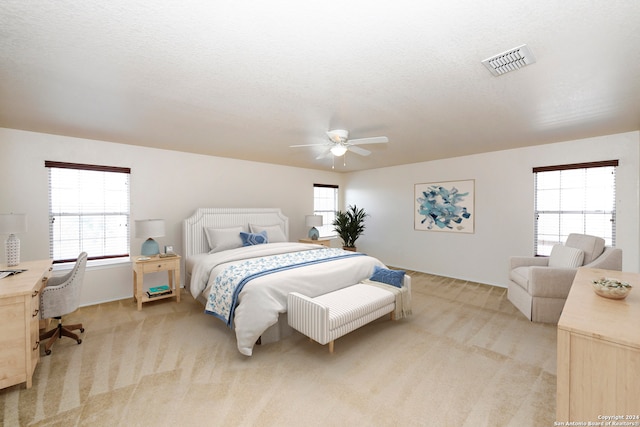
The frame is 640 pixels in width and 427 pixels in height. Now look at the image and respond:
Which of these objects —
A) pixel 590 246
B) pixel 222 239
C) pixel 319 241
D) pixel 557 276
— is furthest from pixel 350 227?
pixel 590 246

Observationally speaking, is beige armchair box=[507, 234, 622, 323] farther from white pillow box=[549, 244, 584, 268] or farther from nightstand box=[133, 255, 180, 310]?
nightstand box=[133, 255, 180, 310]

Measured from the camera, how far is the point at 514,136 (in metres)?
3.83

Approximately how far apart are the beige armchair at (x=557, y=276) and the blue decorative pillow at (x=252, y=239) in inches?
150

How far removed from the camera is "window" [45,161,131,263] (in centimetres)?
379

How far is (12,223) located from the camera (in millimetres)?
2752

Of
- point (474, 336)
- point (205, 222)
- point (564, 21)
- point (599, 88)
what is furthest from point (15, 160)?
point (599, 88)

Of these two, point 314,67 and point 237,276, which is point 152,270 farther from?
point 314,67

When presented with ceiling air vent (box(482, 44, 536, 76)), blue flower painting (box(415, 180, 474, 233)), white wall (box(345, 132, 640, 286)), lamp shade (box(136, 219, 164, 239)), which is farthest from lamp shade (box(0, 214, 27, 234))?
blue flower painting (box(415, 180, 474, 233))

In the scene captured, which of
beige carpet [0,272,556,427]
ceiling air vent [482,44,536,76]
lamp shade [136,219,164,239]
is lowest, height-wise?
beige carpet [0,272,556,427]

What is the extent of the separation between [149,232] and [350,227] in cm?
427

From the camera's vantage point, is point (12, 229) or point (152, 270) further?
point (152, 270)

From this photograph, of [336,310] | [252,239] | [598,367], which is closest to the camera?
[598,367]

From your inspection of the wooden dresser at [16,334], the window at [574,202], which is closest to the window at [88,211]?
the wooden dresser at [16,334]

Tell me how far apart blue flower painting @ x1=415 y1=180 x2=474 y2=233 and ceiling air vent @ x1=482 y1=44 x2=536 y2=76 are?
11.7 feet
